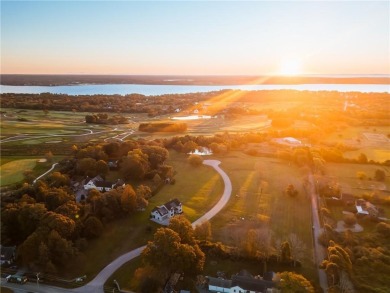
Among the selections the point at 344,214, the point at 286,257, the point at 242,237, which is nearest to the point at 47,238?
the point at 242,237

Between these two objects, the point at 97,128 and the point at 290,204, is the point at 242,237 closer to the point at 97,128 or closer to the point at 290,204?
the point at 290,204

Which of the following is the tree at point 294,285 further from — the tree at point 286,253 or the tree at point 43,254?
the tree at point 43,254

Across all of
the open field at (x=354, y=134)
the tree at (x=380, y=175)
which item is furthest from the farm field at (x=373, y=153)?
the tree at (x=380, y=175)

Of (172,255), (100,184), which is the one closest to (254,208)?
(172,255)

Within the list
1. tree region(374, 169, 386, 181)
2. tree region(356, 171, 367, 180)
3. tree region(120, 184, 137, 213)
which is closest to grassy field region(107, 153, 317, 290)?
tree region(120, 184, 137, 213)

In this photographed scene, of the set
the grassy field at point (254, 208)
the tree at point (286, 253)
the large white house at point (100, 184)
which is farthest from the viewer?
the large white house at point (100, 184)

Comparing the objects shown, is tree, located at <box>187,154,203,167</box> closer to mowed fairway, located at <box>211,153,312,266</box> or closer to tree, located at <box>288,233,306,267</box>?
mowed fairway, located at <box>211,153,312,266</box>
